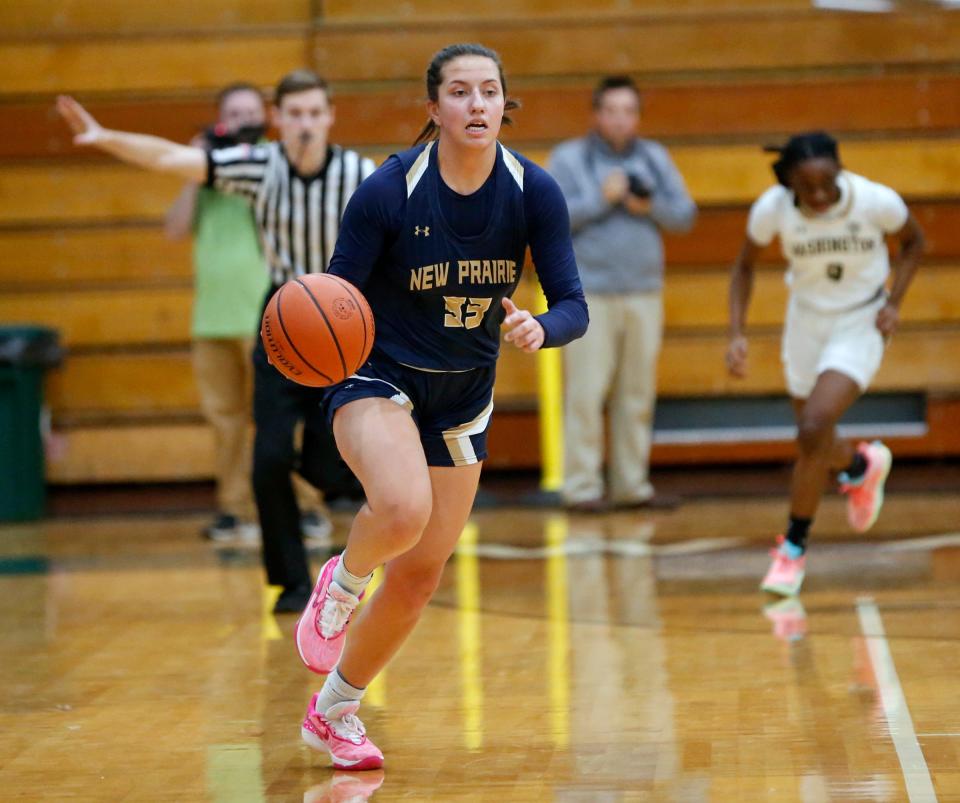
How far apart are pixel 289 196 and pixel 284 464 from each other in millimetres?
1050

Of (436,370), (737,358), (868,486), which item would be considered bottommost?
(868,486)

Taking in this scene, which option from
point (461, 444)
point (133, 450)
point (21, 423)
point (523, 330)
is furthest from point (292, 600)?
point (133, 450)

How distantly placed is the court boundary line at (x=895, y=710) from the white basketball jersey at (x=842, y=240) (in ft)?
4.68

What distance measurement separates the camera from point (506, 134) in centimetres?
1055

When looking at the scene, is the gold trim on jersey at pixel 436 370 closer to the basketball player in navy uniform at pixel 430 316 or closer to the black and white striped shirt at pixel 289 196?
the basketball player in navy uniform at pixel 430 316

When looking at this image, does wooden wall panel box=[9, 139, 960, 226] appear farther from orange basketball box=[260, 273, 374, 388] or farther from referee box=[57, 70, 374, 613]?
orange basketball box=[260, 273, 374, 388]

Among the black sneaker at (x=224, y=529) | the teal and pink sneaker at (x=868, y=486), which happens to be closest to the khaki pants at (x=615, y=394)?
the black sneaker at (x=224, y=529)

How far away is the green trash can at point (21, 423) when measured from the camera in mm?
9617

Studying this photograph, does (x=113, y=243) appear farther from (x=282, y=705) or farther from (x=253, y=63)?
(x=282, y=705)

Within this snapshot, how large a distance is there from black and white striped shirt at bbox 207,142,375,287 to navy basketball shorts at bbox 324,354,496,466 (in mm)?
Result: 2165

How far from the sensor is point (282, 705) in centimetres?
479

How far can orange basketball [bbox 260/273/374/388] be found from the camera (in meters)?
3.83

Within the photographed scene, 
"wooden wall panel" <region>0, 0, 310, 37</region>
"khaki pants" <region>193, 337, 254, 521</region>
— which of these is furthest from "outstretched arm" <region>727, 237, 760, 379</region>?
"wooden wall panel" <region>0, 0, 310, 37</region>

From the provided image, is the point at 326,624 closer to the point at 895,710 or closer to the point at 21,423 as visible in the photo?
the point at 895,710
